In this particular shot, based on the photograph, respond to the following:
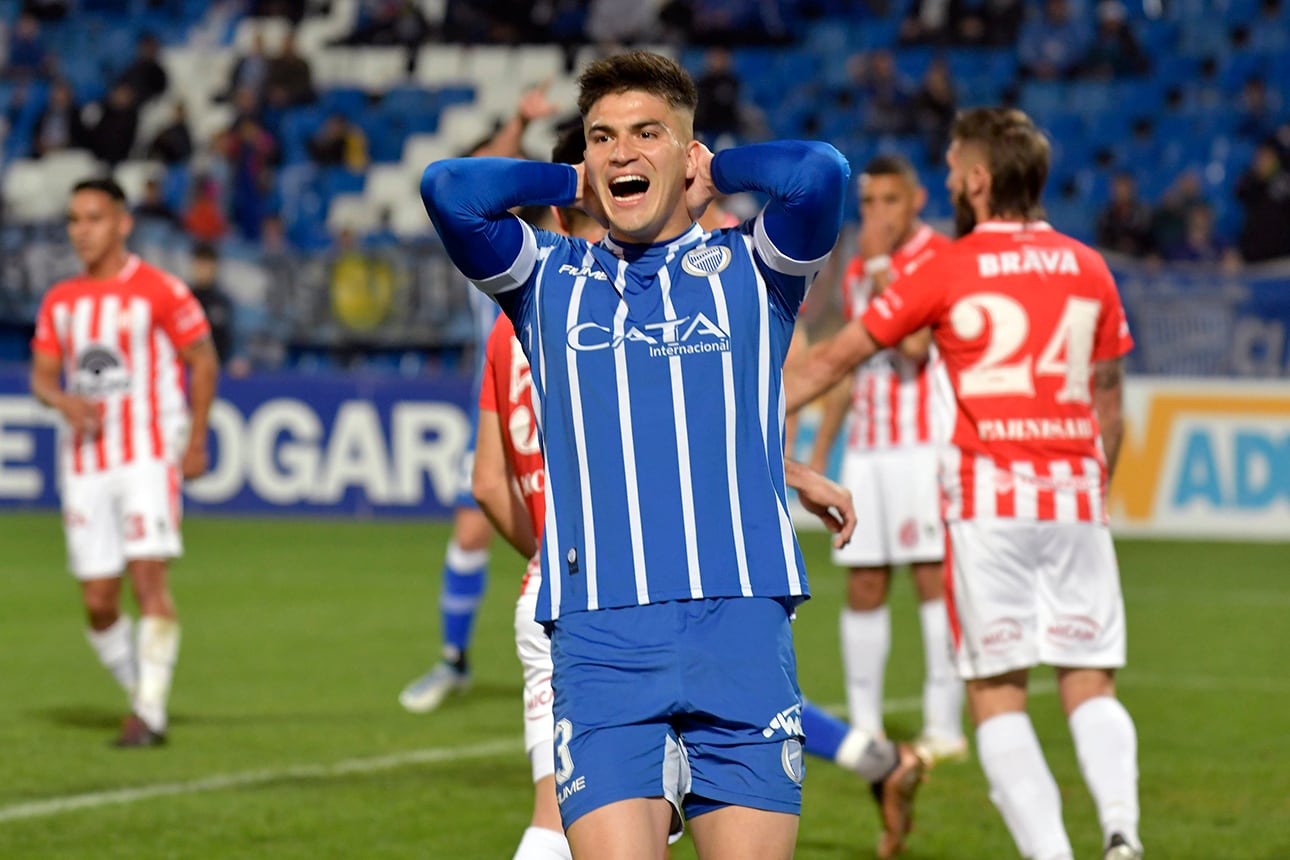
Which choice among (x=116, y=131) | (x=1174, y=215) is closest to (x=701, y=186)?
(x=1174, y=215)

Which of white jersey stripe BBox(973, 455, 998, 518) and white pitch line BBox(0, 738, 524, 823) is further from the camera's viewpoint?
white pitch line BBox(0, 738, 524, 823)

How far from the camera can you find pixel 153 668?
8.09 m

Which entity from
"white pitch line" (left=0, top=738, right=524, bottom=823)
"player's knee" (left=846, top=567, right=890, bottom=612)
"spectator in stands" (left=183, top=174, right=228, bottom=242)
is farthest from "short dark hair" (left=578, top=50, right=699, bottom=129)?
"spectator in stands" (left=183, top=174, right=228, bottom=242)

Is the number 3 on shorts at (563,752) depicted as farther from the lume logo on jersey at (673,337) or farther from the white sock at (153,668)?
the white sock at (153,668)

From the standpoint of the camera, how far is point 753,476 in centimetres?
356

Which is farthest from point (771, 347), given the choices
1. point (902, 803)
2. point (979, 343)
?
point (902, 803)

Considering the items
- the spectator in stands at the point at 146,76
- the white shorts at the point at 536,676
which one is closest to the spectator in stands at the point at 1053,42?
the spectator in stands at the point at 146,76

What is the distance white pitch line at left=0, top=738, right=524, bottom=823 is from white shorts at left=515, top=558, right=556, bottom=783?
9.38 ft

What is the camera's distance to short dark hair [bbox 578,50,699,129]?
360 centimetres

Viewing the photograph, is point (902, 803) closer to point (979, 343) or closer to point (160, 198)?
point (979, 343)

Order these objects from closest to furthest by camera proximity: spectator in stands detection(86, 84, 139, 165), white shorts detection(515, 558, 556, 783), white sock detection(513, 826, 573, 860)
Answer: white sock detection(513, 826, 573, 860), white shorts detection(515, 558, 556, 783), spectator in stands detection(86, 84, 139, 165)

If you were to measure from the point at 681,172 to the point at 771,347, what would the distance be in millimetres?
358

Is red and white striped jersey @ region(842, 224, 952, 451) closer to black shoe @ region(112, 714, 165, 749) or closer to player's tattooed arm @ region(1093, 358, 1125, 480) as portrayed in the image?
player's tattooed arm @ region(1093, 358, 1125, 480)

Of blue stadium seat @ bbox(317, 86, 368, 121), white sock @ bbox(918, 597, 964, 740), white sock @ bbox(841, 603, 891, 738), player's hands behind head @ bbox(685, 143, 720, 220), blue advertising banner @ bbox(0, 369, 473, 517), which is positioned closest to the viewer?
player's hands behind head @ bbox(685, 143, 720, 220)
